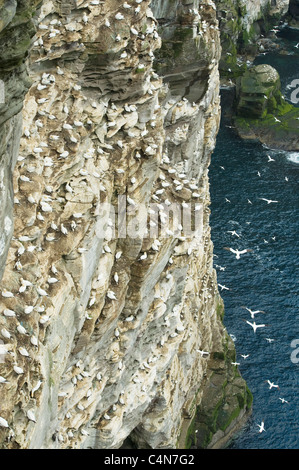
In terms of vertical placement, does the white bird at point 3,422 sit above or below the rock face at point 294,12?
below

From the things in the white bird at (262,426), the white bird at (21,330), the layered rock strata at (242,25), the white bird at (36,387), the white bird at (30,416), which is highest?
the layered rock strata at (242,25)

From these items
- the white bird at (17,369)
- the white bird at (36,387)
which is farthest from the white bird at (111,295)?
the white bird at (17,369)

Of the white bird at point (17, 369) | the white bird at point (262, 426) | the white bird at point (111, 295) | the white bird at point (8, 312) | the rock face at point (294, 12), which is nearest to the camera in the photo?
the white bird at point (17, 369)

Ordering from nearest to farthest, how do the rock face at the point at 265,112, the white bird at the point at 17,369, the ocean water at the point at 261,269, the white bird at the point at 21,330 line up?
the white bird at the point at 17,369 < the white bird at the point at 21,330 < the ocean water at the point at 261,269 < the rock face at the point at 265,112

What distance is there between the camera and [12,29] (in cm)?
1240

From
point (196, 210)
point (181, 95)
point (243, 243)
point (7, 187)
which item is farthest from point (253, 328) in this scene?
point (7, 187)

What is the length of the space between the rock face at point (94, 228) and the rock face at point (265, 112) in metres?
50.0

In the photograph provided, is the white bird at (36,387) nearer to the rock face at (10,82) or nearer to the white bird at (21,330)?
the white bird at (21,330)

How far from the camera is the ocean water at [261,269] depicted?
1900 inches

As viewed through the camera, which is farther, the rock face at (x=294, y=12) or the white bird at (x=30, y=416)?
the rock face at (x=294, y=12)

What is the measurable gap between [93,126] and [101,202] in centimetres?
274

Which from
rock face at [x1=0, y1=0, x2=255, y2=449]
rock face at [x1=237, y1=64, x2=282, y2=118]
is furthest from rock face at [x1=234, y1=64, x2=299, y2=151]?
rock face at [x1=0, y1=0, x2=255, y2=449]

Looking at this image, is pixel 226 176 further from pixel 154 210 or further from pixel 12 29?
pixel 12 29

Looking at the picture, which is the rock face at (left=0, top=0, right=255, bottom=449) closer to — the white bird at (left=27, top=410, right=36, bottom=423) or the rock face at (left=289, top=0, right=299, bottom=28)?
the white bird at (left=27, top=410, right=36, bottom=423)
